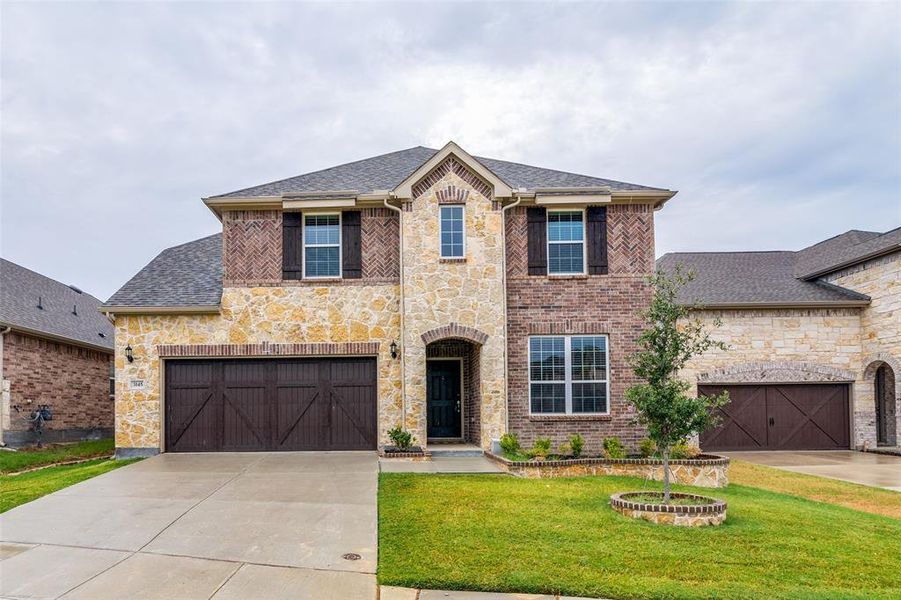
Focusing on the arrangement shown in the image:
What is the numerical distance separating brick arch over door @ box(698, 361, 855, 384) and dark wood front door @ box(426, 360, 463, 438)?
7.88 m

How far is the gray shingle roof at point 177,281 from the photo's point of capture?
52.6 ft

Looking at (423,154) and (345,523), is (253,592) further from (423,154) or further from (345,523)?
(423,154)

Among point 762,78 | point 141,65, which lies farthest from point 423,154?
point 762,78

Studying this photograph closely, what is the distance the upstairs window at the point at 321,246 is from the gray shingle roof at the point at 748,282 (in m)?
→ 9.99

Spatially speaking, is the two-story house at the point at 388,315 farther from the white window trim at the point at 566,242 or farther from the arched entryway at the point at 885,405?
the arched entryway at the point at 885,405

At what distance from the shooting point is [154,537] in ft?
27.0

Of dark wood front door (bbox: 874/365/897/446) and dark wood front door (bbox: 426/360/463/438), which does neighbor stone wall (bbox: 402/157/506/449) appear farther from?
dark wood front door (bbox: 874/365/897/446)

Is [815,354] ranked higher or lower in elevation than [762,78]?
lower

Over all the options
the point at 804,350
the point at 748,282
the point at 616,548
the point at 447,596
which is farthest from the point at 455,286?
the point at 804,350

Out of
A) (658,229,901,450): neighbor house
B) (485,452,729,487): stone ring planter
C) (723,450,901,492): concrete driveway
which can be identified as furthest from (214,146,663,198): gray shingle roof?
(723,450,901,492): concrete driveway

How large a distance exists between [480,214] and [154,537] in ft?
32.5

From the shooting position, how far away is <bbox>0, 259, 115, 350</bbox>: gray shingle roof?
64.8 feet

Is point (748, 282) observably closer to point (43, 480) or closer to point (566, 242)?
point (566, 242)

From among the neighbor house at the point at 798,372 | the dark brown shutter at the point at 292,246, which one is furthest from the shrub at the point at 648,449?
the dark brown shutter at the point at 292,246
